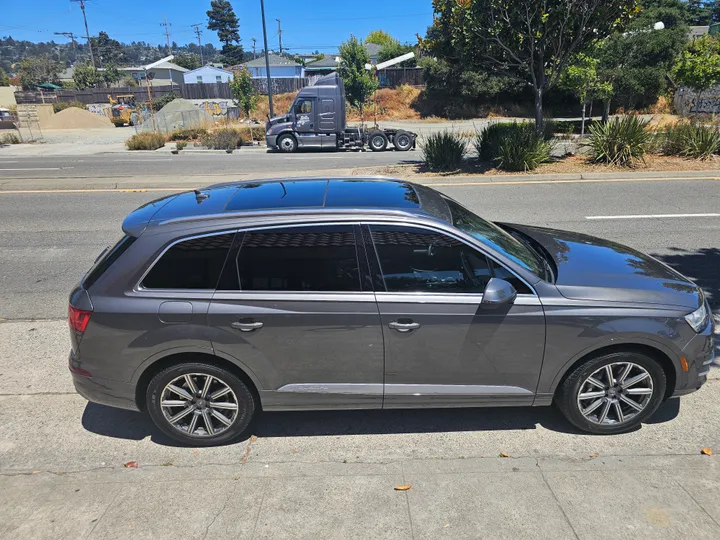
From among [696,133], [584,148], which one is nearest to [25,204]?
[584,148]

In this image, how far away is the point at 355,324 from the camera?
3232 millimetres

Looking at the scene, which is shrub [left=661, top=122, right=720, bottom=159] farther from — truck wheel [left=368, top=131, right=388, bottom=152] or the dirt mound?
the dirt mound

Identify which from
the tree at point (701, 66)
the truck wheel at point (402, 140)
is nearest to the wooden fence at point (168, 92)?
the truck wheel at point (402, 140)

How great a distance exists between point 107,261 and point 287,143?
2158 centimetres

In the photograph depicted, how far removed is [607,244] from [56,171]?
→ 18.7m

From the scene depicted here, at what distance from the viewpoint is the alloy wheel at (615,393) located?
3.40 metres

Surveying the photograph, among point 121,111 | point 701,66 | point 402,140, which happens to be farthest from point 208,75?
point 701,66

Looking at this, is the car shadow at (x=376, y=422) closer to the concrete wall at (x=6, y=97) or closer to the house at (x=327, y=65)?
the house at (x=327, y=65)

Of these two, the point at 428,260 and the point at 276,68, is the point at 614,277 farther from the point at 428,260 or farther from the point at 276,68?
the point at 276,68

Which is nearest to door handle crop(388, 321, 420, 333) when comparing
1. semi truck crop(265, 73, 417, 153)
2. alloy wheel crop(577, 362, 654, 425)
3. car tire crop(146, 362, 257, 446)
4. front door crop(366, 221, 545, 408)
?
front door crop(366, 221, 545, 408)

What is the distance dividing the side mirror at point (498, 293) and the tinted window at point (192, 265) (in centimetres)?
163

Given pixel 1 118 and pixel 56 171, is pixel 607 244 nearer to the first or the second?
pixel 56 171

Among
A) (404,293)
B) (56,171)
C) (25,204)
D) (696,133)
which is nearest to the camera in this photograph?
(404,293)

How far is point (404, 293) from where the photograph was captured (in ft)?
10.7
